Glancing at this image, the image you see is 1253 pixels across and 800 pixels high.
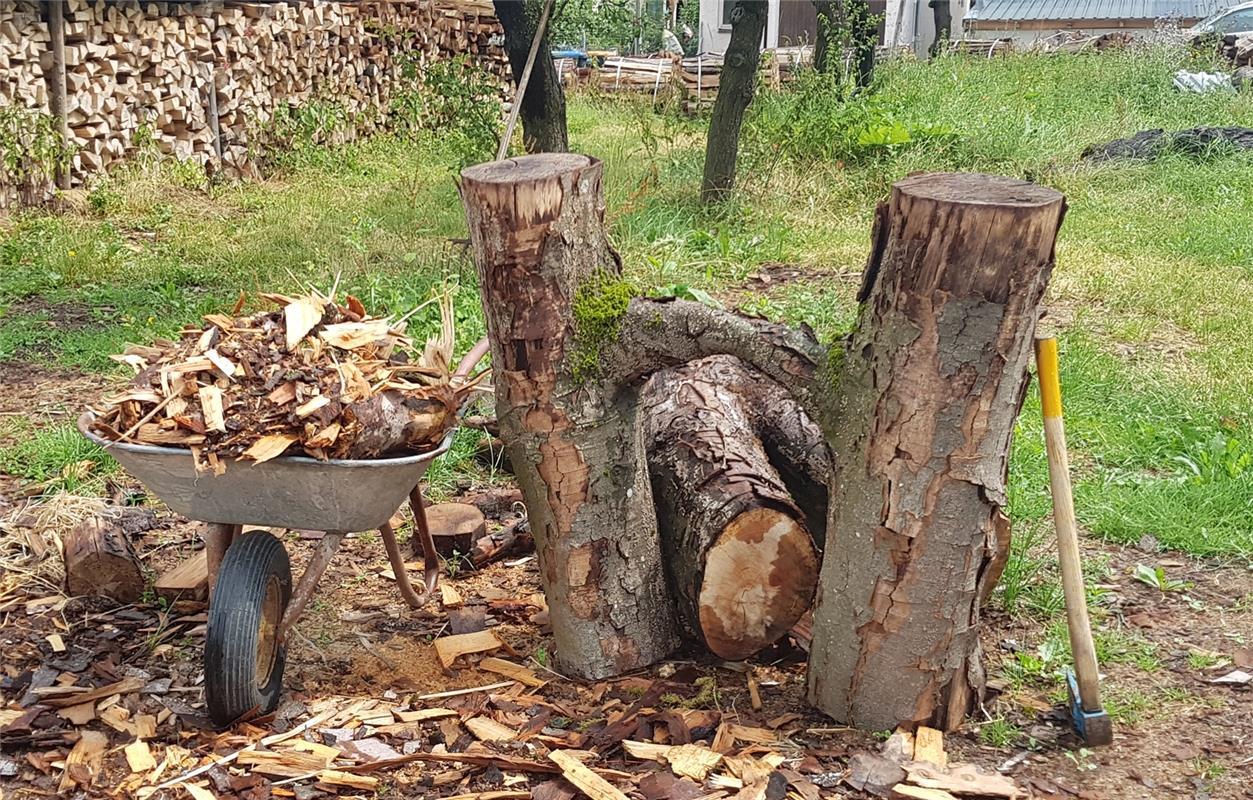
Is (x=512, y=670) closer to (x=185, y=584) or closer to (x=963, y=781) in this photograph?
(x=185, y=584)

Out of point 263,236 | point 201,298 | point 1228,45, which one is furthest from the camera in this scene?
point 1228,45

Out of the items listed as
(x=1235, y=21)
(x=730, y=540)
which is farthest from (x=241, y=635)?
(x=1235, y=21)

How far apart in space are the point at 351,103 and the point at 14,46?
15.4 ft

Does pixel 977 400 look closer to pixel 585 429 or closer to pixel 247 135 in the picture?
pixel 585 429

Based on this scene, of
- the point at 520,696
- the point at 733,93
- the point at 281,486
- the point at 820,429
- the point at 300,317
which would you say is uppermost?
the point at 733,93

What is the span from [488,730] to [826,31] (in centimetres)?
927

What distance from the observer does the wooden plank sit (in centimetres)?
371

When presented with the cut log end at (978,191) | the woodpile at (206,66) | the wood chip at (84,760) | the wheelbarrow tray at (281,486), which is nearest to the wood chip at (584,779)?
the wheelbarrow tray at (281,486)

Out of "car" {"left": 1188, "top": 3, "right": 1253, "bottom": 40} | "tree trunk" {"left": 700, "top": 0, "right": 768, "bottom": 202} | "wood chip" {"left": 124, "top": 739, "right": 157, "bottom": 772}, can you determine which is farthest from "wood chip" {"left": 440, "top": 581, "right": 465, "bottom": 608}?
"car" {"left": 1188, "top": 3, "right": 1253, "bottom": 40}

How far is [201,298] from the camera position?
6961 millimetres

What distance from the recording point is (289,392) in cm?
291

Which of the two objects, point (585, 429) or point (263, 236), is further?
point (263, 236)

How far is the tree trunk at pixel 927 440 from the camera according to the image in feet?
8.35

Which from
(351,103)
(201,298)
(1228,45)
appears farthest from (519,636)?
(1228,45)
